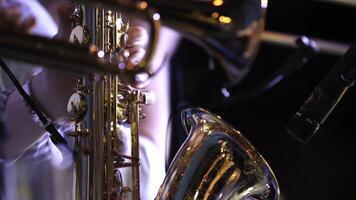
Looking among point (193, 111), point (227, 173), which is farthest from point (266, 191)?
point (193, 111)

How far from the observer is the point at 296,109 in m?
1.82

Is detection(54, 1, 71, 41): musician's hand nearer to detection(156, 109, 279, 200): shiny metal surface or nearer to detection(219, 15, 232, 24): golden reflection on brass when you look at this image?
detection(156, 109, 279, 200): shiny metal surface

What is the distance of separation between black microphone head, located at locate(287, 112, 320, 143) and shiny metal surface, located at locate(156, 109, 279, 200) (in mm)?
203

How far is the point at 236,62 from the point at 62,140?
50cm

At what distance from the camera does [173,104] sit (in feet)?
5.23

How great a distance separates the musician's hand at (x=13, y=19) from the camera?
66cm

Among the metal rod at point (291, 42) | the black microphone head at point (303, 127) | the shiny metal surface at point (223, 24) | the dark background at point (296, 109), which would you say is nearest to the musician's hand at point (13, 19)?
the shiny metal surface at point (223, 24)

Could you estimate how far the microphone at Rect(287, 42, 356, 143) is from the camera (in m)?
0.98

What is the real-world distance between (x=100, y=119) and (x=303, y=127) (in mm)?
375

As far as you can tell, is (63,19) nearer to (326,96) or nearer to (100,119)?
(100,119)

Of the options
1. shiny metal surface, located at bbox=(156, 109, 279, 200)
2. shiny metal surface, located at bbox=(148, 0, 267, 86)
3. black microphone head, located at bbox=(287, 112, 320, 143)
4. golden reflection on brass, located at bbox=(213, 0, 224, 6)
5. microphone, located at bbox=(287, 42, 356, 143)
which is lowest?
shiny metal surface, located at bbox=(156, 109, 279, 200)

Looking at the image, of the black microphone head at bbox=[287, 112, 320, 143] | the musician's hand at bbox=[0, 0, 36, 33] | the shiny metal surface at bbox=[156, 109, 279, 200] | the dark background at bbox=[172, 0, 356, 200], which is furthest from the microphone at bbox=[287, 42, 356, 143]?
the dark background at bbox=[172, 0, 356, 200]

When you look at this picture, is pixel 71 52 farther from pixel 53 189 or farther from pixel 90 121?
pixel 53 189

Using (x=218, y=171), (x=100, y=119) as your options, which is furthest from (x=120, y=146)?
(x=218, y=171)
